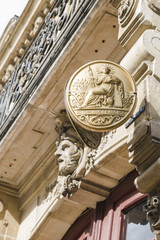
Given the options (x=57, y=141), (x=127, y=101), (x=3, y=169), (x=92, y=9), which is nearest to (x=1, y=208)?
(x=3, y=169)

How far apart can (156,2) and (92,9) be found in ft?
2.35

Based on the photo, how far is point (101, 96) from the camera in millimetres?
3891

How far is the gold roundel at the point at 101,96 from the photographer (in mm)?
3750

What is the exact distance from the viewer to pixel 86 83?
396 cm

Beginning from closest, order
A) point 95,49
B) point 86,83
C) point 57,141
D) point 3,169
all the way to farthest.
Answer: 1. point 86,83
2. point 95,49
3. point 57,141
4. point 3,169

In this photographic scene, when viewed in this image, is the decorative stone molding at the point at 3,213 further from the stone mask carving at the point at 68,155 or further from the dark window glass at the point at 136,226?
the dark window glass at the point at 136,226

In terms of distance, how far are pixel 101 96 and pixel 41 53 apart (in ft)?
8.17

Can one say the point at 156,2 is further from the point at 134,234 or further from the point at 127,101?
the point at 134,234

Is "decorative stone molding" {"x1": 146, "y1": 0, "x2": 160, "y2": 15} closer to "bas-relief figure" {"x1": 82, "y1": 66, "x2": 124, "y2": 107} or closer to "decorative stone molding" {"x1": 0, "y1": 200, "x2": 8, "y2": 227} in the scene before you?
"bas-relief figure" {"x1": 82, "y1": 66, "x2": 124, "y2": 107}

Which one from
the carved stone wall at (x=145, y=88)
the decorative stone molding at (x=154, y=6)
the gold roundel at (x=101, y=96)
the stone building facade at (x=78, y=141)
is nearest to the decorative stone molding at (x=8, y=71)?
the stone building facade at (x=78, y=141)

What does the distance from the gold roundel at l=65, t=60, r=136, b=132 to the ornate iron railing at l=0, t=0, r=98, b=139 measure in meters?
1.15

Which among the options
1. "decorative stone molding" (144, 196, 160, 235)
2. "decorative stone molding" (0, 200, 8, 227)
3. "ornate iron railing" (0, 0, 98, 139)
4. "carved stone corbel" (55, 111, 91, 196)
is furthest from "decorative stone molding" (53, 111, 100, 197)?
"decorative stone molding" (144, 196, 160, 235)

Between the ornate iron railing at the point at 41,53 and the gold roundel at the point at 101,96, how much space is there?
3.76ft

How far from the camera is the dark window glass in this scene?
4422mm
